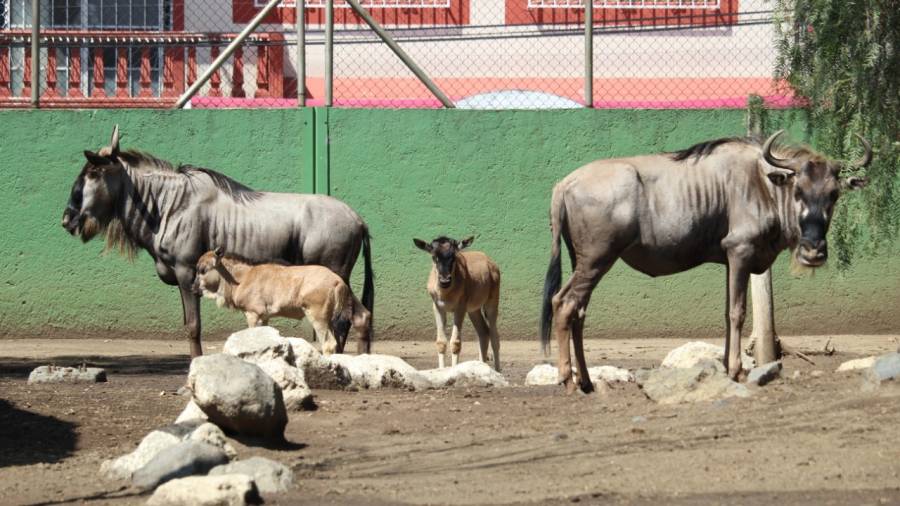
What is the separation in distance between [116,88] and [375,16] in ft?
14.3

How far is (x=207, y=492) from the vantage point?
738 cm

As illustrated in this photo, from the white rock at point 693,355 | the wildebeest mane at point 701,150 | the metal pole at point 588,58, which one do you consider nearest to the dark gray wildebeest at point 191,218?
the white rock at point 693,355

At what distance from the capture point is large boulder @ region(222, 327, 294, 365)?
1080 cm

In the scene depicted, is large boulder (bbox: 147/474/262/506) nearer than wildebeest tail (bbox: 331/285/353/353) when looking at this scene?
Yes

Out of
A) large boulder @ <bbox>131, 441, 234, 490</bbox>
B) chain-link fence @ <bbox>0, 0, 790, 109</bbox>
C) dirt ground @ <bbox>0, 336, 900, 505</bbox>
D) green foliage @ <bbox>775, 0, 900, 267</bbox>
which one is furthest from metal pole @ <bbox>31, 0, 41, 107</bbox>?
large boulder @ <bbox>131, 441, 234, 490</bbox>

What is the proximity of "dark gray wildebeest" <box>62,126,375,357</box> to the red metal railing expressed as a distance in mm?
3072

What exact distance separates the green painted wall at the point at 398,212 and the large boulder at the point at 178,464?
312 inches

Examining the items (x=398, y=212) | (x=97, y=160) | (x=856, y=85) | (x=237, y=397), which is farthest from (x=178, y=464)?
(x=398, y=212)

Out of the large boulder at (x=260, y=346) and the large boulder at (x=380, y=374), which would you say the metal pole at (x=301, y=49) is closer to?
the large boulder at (x=380, y=374)

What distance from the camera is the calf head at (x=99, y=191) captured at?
14016 millimetres

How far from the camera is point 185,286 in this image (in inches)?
540

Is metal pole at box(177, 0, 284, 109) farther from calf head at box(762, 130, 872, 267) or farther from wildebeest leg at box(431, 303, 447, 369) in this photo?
calf head at box(762, 130, 872, 267)

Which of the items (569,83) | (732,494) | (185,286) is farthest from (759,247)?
(569,83)

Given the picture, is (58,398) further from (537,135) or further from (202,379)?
(537,135)
